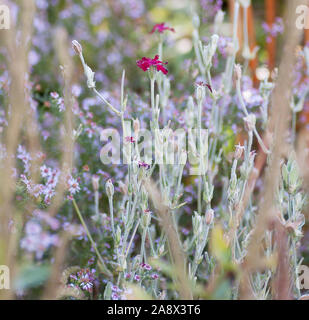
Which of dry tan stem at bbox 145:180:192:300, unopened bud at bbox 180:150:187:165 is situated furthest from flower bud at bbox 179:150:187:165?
dry tan stem at bbox 145:180:192:300

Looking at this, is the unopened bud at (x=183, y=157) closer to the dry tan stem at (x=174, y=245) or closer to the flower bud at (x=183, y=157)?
the flower bud at (x=183, y=157)

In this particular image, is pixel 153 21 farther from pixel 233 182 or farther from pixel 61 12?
pixel 233 182

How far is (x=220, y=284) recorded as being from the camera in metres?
0.62

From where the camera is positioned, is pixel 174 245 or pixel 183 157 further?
pixel 183 157

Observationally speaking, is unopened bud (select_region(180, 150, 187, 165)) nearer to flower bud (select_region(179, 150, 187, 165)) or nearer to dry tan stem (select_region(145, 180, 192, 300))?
flower bud (select_region(179, 150, 187, 165))

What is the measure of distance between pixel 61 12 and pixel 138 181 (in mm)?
1629

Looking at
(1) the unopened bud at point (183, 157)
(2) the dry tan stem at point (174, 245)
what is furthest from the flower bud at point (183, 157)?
(2) the dry tan stem at point (174, 245)

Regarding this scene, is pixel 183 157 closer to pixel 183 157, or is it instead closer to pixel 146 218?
pixel 183 157

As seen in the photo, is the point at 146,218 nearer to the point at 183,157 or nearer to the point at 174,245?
the point at 183,157

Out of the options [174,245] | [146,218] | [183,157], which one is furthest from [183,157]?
[174,245]

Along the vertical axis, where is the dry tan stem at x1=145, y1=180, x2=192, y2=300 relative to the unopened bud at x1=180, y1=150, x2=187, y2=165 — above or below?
below

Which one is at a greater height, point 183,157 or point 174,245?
point 183,157

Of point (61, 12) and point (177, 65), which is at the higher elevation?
point (61, 12)
